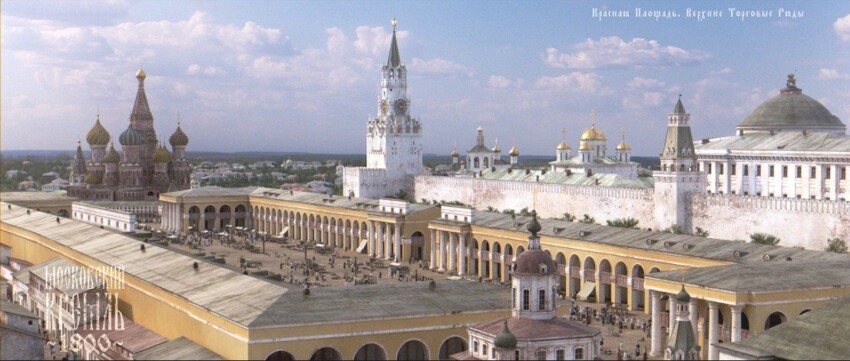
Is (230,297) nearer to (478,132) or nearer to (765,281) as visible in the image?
(765,281)

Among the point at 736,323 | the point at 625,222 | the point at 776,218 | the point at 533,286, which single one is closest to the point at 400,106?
the point at 625,222

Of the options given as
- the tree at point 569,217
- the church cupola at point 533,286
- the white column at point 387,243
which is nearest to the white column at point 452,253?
the white column at point 387,243

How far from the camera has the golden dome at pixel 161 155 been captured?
3452 inches

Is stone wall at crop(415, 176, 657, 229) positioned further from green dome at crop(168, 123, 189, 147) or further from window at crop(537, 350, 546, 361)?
window at crop(537, 350, 546, 361)

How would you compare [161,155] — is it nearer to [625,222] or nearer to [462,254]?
[462,254]

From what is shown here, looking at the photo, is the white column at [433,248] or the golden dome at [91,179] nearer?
the white column at [433,248]

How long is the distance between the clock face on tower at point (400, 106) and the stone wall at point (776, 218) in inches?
1434

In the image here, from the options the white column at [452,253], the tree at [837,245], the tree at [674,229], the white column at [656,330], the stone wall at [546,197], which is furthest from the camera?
the white column at [452,253]

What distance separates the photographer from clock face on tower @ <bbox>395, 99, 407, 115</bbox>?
285 ft

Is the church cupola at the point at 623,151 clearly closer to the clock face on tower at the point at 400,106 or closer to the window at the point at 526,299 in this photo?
the clock face on tower at the point at 400,106

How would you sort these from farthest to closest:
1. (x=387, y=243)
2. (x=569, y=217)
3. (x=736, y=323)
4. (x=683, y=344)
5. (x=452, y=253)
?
(x=387, y=243)
(x=569, y=217)
(x=452, y=253)
(x=736, y=323)
(x=683, y=344)

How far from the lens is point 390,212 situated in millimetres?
66625

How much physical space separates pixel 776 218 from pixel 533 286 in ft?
90.8

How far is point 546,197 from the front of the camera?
68.6 metres
